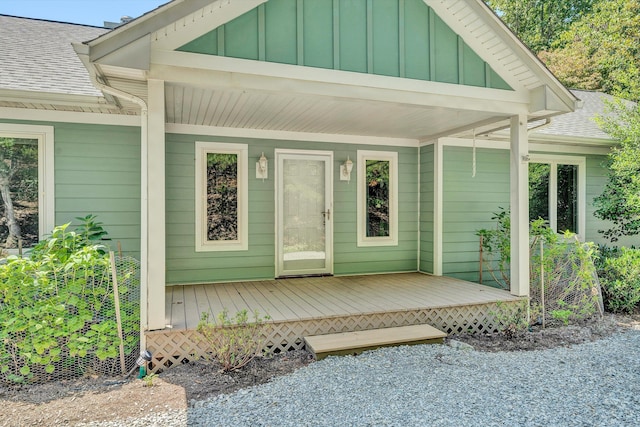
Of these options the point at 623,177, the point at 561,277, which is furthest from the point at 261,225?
the point at 623,177

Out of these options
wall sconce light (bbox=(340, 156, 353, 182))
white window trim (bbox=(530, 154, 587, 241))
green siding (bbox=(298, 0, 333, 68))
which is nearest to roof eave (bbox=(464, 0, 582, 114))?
green siding (bbox=(298, 0, 333, 68))

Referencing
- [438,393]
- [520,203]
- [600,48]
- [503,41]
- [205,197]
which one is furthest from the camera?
[600,48]

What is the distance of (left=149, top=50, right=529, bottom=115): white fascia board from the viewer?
139 inches

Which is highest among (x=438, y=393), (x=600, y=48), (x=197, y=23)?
(x=600, y=48)

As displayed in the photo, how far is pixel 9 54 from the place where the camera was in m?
5.30

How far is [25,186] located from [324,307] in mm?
3996

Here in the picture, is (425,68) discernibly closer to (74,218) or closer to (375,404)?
(375,404)

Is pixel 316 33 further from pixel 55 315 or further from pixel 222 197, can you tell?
pixel 55 315

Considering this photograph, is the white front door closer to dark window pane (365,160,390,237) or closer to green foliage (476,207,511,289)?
dark window pane (365,160,390,237)

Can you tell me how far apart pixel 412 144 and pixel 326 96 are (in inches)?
129

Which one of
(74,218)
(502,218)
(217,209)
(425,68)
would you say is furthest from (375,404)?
(502,218)

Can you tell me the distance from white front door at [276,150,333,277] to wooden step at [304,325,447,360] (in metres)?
2.32

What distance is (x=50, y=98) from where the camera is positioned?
4500mm

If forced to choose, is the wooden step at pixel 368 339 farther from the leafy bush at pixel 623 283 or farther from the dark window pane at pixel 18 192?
the dark window pane at pixel 18 192
